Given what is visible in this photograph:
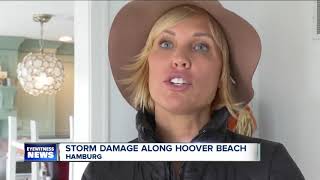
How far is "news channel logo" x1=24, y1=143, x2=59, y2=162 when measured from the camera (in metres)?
0.49

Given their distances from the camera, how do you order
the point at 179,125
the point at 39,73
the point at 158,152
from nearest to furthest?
the point at 158,152, the point at 179,125, the point at 39,73

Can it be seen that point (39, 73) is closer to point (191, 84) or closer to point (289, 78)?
point (191, 84)

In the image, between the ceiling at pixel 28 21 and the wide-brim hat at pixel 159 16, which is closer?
the wide-brim hat at pixel 159 16

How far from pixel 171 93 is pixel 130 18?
16 centimetres

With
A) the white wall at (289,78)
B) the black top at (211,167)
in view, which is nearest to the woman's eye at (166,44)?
the black top at (211,167)

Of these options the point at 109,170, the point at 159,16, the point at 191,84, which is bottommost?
the point at 109,170

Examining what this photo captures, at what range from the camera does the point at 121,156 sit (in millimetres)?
481

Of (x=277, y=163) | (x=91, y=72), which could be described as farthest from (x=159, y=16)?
(x=91, y=72)

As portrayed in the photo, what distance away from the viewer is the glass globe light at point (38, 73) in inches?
30.9

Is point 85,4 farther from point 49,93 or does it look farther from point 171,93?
point 171,93

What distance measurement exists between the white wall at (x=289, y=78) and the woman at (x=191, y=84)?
0.39 metres

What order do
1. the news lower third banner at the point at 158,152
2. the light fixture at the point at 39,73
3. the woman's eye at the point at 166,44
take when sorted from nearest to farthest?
the news lower third banner at the point at 158,152 → the woman's eye at the point at 166,44 → the light fixture at the point at 39,73

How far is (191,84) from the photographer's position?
0.56 metres

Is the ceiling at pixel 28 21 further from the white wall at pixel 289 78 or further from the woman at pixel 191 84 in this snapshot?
the white wall at pixel 289 78
